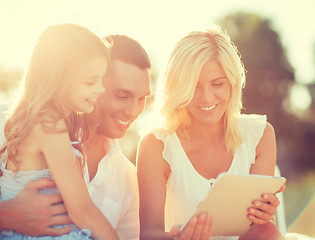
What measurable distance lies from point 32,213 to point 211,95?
1.76 meters

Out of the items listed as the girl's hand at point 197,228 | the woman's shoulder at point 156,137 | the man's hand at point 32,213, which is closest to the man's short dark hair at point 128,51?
the woman's shoulder at point 156,137

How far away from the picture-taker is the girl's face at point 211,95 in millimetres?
3773

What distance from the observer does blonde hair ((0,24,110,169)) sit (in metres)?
2.90

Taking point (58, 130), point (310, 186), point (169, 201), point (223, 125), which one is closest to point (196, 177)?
point (169, 201)

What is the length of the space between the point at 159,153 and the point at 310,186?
59.1ft

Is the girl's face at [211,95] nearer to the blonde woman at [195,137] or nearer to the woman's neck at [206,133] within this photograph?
the blonde woman at [195,137]

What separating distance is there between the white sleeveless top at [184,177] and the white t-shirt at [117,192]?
1.04ft

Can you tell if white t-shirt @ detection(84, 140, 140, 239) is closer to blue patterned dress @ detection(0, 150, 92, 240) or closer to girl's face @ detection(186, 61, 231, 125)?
blue patterned dress @ detection(0, 150, 92, 240)

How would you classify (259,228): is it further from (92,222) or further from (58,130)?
(58,130)

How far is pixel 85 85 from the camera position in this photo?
123 inches

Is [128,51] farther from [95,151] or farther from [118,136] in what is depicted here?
[95,151]

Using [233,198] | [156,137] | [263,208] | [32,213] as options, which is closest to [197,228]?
[233,198]

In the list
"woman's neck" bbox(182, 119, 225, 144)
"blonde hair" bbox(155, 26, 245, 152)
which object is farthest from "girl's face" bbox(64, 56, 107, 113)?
"woman's neck" bbox(182, 119, 225, 144)

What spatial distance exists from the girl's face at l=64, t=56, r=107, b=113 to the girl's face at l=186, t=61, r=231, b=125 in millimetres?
999
